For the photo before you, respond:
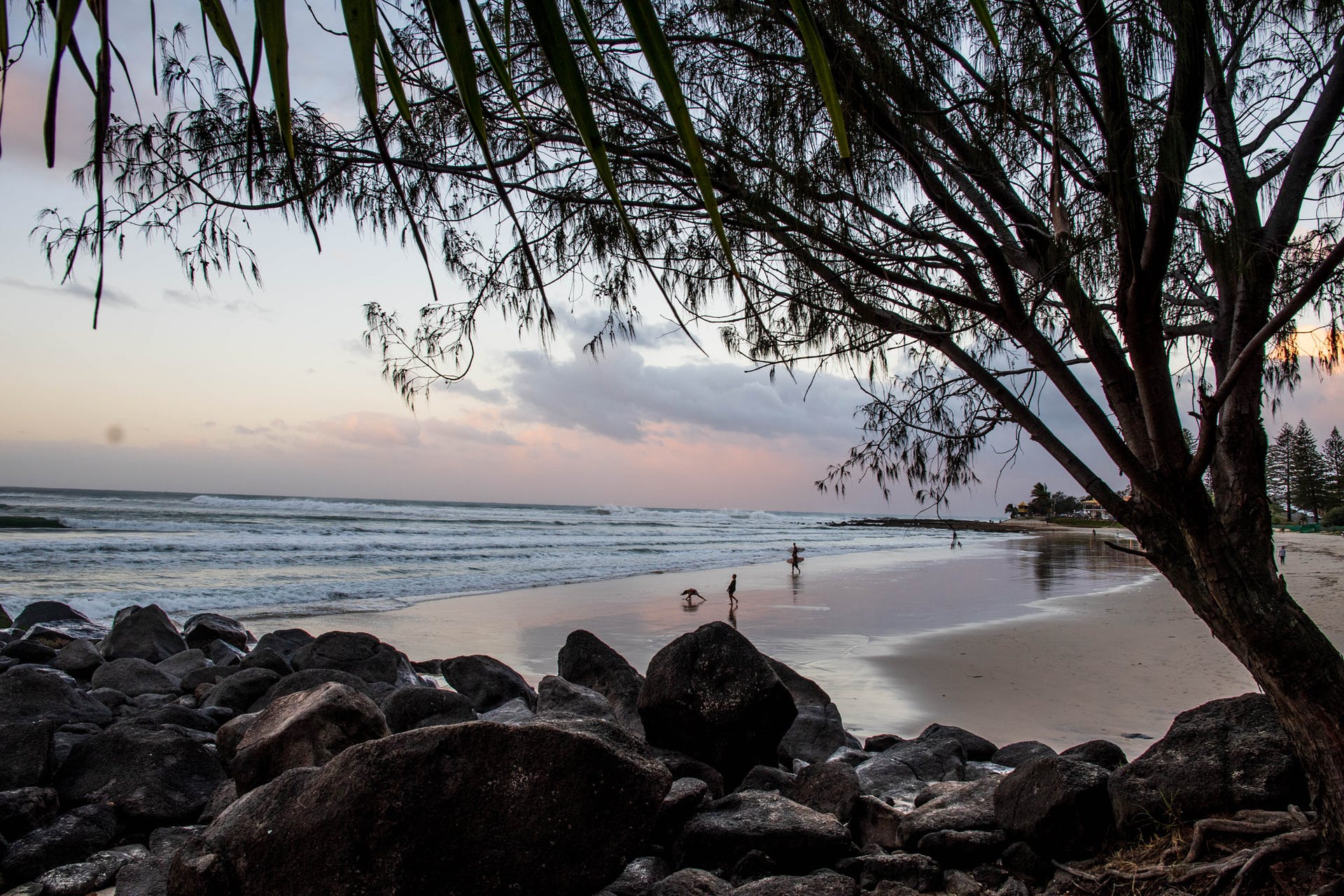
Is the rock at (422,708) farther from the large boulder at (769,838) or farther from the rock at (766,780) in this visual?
the large boulder at (769,838)

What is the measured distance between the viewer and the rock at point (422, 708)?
465cm

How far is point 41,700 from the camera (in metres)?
4.56

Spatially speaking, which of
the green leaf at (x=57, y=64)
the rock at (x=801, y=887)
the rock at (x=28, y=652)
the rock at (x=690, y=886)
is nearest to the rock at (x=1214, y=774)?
the rock at (x=801, y=887)

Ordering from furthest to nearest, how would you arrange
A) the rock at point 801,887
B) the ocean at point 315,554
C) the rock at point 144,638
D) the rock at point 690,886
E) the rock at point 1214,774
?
the ocean at point 315,554 → the rock at point 144,638 → the rock at point 1214,774 → the rock at point 690,886 → the rock at point 801,887

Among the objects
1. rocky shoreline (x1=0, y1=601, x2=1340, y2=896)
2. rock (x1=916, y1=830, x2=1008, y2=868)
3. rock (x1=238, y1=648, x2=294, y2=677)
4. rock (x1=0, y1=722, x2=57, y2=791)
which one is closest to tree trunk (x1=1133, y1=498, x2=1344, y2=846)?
rocky shoreline (x1=0, y1=601, x2=1340, y2=896)

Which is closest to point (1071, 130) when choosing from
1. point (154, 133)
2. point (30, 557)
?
point (154, 133)

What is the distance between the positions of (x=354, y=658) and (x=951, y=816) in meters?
4.87

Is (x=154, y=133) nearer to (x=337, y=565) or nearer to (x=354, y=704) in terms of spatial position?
(x=354, y=704)

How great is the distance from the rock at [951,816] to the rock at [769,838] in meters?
0.34

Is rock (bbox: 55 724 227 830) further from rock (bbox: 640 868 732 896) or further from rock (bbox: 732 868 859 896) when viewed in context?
rock (bbox: 732 868 859 896)

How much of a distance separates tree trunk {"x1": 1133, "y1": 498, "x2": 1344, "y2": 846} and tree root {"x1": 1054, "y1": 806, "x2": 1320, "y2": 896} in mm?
124

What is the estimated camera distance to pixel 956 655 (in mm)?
9945

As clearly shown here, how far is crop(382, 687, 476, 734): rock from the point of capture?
4652 mm

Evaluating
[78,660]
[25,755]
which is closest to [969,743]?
[25,755]
